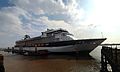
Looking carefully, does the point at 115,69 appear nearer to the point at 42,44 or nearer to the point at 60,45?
the point at 60,45

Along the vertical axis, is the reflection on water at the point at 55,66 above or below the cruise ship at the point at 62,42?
below

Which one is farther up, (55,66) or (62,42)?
(62,42)

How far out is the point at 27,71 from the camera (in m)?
23.7

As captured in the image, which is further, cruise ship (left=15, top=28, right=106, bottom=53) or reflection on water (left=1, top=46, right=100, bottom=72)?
cruise ship (left=15, top=28, right=106, bottom=53)

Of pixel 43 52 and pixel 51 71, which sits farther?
pixel 43 52

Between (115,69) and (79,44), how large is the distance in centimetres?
3113

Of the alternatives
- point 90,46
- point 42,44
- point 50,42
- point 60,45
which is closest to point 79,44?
point 90,46

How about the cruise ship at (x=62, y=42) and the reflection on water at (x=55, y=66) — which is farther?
the cruise ship at (x=62, y=42)

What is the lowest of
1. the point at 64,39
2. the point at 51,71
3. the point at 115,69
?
the point at 51,71

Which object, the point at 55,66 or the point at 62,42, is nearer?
the point at 55,66

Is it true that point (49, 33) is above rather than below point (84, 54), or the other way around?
above

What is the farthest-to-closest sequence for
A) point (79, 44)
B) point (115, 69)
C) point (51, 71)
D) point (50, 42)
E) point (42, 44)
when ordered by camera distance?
point (42, 44) → point (50, 42) → point (79, 44) → point (51, 71) → point (115, 69)

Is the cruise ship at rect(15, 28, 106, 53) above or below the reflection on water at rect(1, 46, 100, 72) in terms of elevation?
above

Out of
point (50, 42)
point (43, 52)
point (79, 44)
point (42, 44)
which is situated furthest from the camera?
point (42, 44)
